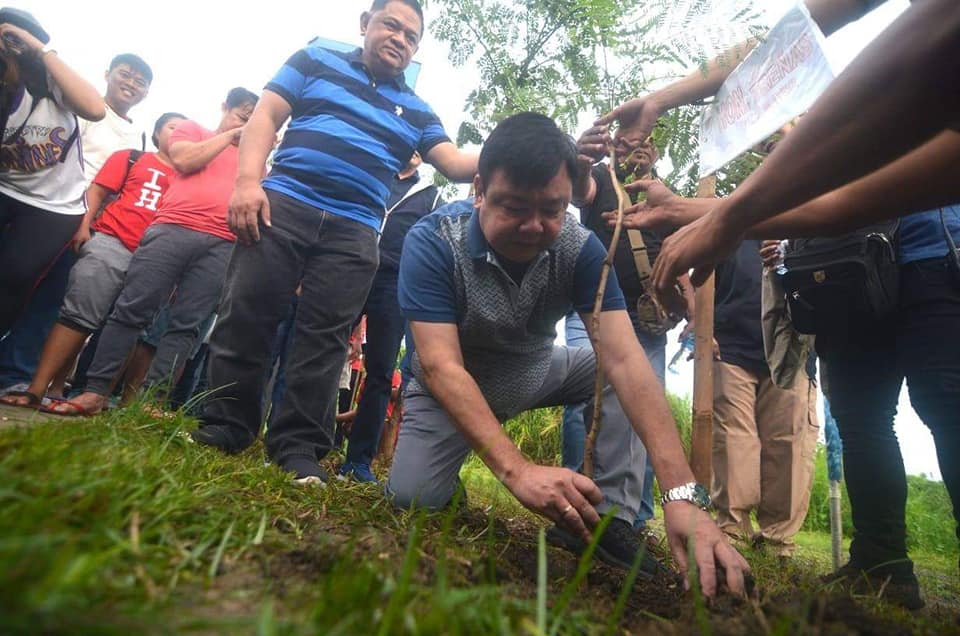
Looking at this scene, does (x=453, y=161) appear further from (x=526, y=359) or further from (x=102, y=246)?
(x=102, y=246)

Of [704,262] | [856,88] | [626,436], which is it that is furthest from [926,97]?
[626,436]

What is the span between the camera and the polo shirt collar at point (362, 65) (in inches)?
125

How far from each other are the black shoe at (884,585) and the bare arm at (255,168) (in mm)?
2708

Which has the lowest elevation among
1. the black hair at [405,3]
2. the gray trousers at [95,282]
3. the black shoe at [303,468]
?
the black shoe at [303,468]

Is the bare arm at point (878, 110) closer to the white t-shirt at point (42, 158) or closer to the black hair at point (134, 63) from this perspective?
the white t-shirt at point (42, 158)

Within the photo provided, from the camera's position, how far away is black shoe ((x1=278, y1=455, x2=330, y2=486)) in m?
2.51

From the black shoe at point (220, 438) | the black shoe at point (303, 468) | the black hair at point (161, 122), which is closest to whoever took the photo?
the black shoe at point (303, 468)

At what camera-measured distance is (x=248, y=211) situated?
274 cm

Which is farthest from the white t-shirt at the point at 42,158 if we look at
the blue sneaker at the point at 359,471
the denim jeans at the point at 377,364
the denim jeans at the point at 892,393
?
the denim jeans at the point at 892,393

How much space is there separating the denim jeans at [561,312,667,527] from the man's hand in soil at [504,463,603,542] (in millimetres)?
1502

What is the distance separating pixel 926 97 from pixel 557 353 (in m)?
2.01

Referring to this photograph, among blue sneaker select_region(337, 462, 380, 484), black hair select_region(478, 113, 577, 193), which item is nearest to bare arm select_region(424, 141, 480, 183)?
black hair select_region(478, 113, 577, 193)

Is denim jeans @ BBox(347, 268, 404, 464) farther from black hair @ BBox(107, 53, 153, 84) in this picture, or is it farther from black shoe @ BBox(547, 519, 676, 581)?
black hair @ BBox(107, 53, 153, 84)

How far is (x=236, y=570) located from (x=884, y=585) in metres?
2.12
